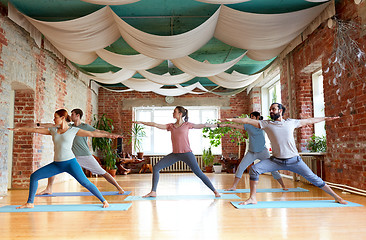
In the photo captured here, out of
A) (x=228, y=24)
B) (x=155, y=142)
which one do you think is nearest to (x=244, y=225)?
(x=228, y=24)

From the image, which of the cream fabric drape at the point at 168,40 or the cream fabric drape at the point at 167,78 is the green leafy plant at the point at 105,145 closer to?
the cream fabric drape at the point at 167,78

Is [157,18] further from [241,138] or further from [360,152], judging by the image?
[241,138]

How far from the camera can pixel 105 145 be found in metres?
10.1

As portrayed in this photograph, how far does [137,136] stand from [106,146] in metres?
1.49

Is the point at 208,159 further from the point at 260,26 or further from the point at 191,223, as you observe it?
the point at 191,223

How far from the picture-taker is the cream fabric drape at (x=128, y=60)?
6.00 metres

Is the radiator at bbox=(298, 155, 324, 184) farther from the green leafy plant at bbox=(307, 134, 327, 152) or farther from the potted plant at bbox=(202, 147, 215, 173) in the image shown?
the potted plant at bbox=(202, 147, 215, 173)

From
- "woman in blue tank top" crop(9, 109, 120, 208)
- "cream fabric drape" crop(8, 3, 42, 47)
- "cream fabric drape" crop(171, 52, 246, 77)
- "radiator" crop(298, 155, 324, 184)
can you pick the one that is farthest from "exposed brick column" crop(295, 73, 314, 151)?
"cream fabric drape" crop(8, 3, 42, 47)

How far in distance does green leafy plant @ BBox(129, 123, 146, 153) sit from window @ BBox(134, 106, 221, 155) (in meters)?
0.24

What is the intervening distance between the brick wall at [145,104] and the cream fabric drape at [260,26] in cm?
599

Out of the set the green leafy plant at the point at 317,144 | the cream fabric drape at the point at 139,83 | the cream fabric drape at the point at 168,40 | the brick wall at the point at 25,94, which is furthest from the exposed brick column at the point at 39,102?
the green leafy plant at the point at 317,144

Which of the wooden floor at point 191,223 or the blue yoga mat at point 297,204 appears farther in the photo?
the blue yoga mat at point 297,204

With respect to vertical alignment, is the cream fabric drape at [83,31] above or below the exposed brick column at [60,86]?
above

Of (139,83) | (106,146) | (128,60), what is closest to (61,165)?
(128,60)
